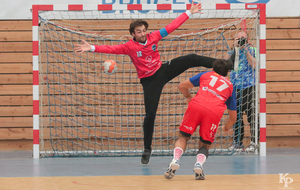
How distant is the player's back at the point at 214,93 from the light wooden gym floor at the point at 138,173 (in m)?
0.75

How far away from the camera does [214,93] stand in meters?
3.82

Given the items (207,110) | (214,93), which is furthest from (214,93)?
(207,110)

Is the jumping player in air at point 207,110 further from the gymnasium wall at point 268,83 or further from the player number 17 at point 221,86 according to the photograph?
the gymnasium wall at point 268,83

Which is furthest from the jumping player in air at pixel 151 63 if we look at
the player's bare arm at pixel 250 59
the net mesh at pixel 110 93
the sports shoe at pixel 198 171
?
the net mesh at pixel 110 93

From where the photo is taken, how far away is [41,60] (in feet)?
19.6

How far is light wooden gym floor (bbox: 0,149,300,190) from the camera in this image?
3387mm

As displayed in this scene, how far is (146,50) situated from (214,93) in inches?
55.6

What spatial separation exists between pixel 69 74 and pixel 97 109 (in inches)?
33.2

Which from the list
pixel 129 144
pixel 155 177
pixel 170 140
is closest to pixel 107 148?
pixel 129 144

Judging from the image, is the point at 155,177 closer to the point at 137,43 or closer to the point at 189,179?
the point at 189,179

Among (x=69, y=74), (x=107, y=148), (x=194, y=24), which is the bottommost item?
(x=107, y=148)

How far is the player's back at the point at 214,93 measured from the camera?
12.3 ft

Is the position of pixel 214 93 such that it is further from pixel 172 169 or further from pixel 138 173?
pixel 138 173

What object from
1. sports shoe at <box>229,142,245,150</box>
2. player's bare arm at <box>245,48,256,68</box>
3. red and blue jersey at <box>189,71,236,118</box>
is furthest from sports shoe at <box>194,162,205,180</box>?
player's bare arm at <box>245,48,256,68</box>
